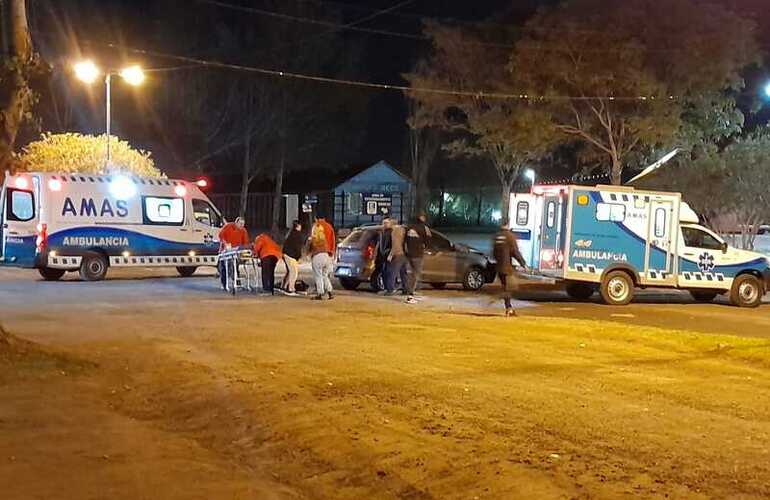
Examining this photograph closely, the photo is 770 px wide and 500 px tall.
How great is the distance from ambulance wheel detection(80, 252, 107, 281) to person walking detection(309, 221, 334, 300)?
7264 mm

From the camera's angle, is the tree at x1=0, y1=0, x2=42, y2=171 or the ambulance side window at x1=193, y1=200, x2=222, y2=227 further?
the ambulance side window at x1=193, y1=200, x2=222, y2=227

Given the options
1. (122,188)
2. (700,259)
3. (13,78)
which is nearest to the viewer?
(13,78)

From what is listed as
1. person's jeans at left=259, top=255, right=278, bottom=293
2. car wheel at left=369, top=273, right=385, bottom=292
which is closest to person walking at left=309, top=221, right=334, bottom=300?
person's jeans at left=259, top=255, right=278, bottom=293

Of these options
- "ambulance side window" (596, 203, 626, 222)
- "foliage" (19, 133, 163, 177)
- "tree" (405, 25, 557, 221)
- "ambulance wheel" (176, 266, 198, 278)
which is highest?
"tree" (405, 25, 557, 221)

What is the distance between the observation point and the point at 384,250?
20.2 m

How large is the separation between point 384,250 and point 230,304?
4.26 metres

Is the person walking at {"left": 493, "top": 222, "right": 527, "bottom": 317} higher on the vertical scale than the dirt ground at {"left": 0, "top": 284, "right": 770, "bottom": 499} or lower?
higher

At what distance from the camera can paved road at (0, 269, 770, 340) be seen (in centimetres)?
1579

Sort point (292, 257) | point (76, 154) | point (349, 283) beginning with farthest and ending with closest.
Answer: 1. point (76, 154)
2. point (349, 283)
3. point (292, 257)

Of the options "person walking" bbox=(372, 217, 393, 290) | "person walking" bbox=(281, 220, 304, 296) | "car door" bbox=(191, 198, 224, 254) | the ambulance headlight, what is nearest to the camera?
"person walking" bbox=(281, 220, 304, 296)

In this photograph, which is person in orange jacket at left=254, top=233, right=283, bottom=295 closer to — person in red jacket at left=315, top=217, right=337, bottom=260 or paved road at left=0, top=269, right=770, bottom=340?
paved road at left=0, top=269, right=770, bottom=340

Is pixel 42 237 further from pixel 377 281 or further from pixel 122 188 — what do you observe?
pixel 377 281

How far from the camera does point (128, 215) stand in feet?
78.3

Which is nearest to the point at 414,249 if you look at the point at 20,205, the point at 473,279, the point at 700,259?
the point at 473,279
